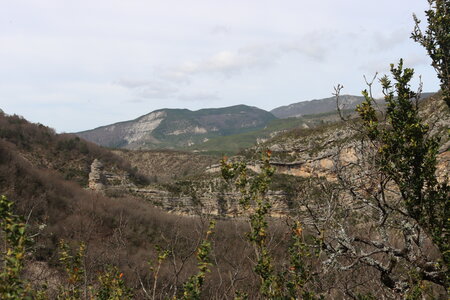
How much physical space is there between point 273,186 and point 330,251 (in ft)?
148

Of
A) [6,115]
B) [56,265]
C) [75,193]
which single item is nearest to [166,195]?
[75,193]

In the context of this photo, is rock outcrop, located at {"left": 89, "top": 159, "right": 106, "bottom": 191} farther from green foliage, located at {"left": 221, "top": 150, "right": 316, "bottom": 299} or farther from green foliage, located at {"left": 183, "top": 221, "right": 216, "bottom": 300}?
green foliage, located at {"left": 183, "top": 221, "right": 216, "bottom": 300}

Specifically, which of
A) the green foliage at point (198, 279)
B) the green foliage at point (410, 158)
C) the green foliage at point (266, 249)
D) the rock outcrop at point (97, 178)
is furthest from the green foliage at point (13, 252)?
the rock outcrop at point (97, 178)

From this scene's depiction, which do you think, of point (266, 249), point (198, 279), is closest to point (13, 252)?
point (198, 279)

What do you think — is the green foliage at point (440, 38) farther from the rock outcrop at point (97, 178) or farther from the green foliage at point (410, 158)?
the rock outcrop at point (97, 178)

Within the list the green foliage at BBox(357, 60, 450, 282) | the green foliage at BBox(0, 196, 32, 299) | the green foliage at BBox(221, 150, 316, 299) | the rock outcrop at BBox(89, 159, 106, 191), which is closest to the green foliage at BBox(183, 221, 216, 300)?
the green foliage at BBox(221, 150, 316, 299)

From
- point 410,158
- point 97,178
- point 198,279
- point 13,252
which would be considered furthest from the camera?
point 97,178

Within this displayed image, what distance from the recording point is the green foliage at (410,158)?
6.30 meters

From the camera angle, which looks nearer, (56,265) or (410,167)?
(410,167)

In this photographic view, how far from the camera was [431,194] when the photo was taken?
6.36 meters

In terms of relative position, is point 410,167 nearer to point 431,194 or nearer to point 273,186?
point 431,194

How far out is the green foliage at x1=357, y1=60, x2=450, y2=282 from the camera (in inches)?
248

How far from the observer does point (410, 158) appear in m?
6.38

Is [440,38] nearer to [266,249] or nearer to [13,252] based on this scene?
[266,249]
